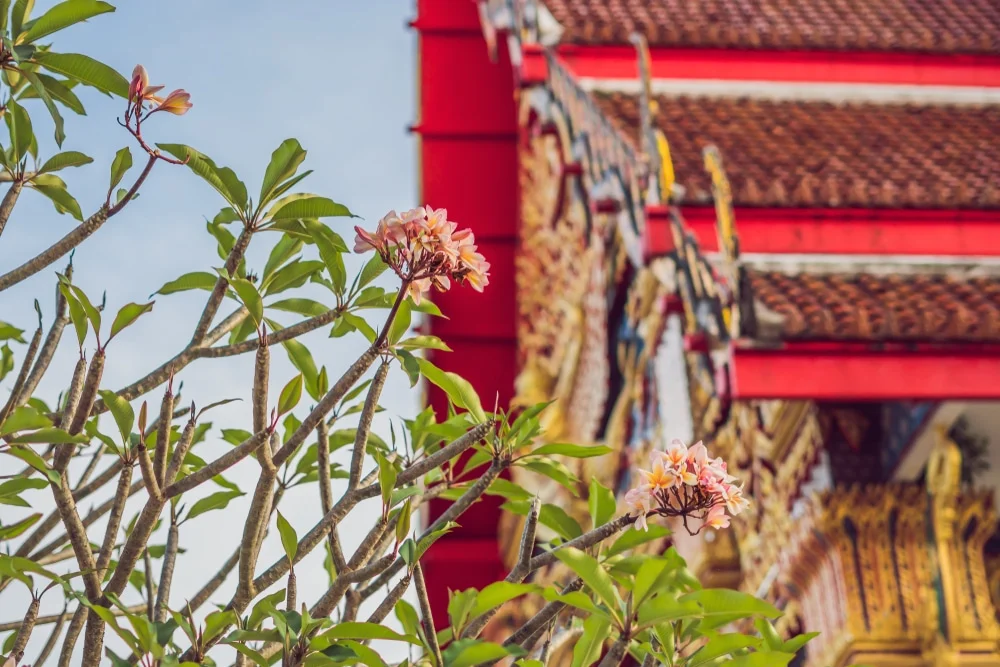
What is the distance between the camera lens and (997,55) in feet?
17.3

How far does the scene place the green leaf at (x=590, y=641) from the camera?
117 cm

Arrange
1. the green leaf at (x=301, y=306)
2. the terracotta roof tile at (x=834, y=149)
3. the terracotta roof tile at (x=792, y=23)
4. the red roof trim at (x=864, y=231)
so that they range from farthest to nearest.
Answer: the terracotta roof tile at (x=792, y=23)
the terracotta roof tile at (x=834, y=149)
the red roof trim at (x=864, y=231)
the green leaf at (x=301, y=306)

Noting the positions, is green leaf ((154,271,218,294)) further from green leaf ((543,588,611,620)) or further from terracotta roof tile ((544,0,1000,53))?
terracotta roof tile ((544,0,1000,53))

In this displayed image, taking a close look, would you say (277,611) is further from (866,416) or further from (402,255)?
(866,416)

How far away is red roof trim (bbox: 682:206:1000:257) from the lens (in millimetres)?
3516

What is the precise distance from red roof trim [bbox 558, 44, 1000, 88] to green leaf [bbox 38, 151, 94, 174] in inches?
156

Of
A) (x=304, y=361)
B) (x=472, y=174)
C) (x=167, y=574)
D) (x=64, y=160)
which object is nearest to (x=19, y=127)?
(x=64, y=160)

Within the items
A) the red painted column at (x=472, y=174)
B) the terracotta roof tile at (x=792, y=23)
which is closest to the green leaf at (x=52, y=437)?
the terracotta roof tile at (x=792, y=23)

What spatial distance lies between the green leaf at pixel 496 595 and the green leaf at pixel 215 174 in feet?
1.54

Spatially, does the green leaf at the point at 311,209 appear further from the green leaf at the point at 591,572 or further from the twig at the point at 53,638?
the twig at the point at 53,638

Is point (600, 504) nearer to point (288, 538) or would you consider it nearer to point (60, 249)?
point (288, 538)

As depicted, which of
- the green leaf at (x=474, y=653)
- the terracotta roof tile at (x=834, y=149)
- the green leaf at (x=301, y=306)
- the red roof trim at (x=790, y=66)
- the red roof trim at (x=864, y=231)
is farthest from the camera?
the red roof trim at (x=790, y=66)

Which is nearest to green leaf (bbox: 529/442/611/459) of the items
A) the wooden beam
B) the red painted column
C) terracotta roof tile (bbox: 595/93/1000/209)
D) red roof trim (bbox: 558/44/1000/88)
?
the wooden beam

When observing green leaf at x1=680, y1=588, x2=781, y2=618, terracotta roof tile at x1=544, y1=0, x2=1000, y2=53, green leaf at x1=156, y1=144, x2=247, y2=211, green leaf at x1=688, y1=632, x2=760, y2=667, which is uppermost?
terracotta roof tile at x1=544, y1=0, x2=1000, y2=53
